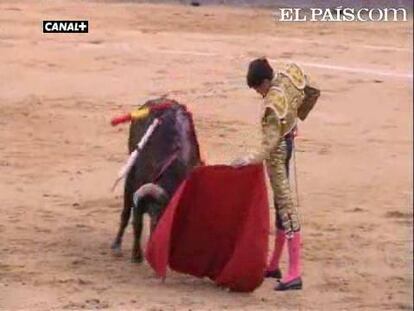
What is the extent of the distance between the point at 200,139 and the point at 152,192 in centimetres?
360

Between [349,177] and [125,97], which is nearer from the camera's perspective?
[349,177]

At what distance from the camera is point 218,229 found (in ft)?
21.3

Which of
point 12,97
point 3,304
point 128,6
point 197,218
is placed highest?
point 128,6

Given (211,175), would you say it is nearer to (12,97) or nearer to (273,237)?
(273,237)

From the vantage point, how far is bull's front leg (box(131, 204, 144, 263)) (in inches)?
270

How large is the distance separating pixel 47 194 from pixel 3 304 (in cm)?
235

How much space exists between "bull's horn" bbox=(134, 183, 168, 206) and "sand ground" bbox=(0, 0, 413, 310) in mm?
410

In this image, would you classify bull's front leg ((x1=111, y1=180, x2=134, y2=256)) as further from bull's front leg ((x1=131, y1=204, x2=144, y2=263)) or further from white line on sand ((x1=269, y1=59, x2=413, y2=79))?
white line on sand ((x1=269, y1=59, x2=413, y2=79))

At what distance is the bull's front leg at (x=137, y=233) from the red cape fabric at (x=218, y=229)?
1.00 ft

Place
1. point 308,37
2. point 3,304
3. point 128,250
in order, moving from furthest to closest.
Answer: point 308,37
point 128,250
point 3,304

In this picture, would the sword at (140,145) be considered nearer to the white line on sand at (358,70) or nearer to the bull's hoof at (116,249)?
the bull's hoof at (116,249)

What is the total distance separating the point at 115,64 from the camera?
1394cm

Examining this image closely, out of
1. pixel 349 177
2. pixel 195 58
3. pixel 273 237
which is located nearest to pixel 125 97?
pixel 195 58

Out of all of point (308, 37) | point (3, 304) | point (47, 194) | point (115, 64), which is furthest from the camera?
point (308, 37)
